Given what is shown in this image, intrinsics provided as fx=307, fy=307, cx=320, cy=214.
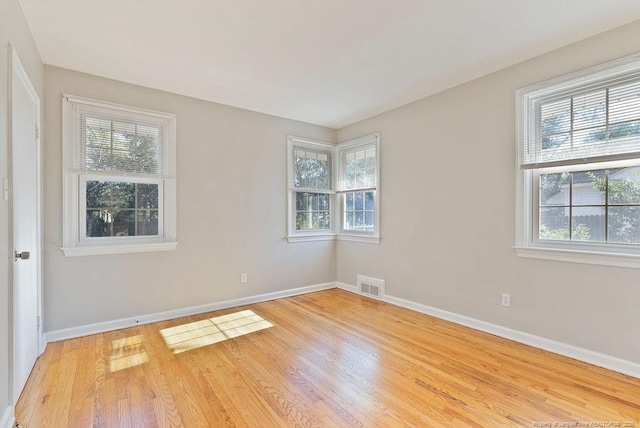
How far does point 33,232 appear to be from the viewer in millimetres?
2377

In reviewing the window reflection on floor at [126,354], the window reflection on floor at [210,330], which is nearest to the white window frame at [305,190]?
the window reflection on floor at [210,330]

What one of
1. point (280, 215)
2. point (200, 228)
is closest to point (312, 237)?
point (280, 215)

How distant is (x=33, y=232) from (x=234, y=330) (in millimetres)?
1848

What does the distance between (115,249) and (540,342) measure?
406 cm

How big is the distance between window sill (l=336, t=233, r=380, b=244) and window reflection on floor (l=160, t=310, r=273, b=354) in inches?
70.7

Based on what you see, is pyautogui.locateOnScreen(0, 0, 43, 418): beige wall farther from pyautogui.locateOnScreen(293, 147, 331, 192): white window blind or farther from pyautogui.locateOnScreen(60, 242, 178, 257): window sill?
pyautogui.locateOnScreen(293, 147, 331, 192): white window blind

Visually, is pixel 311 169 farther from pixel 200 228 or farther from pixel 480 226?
pixel 480 226

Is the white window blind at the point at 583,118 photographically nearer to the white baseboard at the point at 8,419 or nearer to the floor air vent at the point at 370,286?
the floor air vent at the point at 370,286

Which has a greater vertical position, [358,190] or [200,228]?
[358,190]

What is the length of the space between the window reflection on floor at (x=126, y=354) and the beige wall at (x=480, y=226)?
2835mm

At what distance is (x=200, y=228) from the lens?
3637 mm

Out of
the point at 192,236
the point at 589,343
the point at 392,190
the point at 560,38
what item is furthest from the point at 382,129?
the point at 589,343

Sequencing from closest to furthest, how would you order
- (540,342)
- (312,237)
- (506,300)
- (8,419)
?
(8,419), (540,342), (506,300), (312,237)

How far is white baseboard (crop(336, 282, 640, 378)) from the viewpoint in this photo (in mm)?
2248
